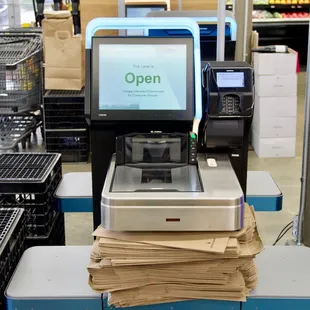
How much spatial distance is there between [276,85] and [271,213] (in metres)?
1.76

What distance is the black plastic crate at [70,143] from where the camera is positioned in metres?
5.73

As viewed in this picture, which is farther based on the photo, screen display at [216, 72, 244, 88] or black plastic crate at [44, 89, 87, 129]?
black plastic crate at [44, 89, 87, 129]

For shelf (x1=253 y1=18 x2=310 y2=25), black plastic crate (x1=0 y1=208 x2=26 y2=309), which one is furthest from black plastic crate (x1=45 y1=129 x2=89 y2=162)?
shelf (x1=253 y1=18 x2=310 y2=25)

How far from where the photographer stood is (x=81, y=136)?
5.74 metres

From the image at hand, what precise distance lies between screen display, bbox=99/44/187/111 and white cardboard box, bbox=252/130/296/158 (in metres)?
3.56

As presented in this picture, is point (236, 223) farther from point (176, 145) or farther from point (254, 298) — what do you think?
point (176, 145)

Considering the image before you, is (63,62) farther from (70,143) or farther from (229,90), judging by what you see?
(229,90)

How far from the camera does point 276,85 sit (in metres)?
5.81

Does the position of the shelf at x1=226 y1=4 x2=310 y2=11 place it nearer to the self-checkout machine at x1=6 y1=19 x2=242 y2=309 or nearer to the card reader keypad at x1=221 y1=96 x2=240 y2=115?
the self-checkout machine at x1=6 y1=19 x2=242 y2=309

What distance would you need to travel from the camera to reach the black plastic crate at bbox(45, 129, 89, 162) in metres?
5.73

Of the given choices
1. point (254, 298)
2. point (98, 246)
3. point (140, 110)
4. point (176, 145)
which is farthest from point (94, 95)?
point (254, 298)

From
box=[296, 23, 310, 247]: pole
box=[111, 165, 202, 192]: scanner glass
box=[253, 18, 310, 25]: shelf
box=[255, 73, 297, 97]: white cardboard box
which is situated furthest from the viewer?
box=[253, 18, 310, 25]: shelf

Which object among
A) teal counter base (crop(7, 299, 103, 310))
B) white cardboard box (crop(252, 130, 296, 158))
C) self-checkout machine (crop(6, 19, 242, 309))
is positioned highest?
self-checkout machine (crop(6, 19, 242, 309))

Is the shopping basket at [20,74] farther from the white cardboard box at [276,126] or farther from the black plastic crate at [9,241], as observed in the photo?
the black plastic crate at [9,241]
